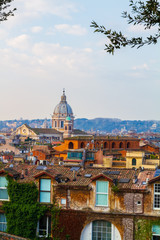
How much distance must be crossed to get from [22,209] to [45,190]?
4.65 ft

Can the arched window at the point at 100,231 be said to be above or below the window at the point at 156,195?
below

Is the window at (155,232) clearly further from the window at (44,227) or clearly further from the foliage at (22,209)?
the foliage at (22,209)

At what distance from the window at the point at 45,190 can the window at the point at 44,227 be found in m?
0.85

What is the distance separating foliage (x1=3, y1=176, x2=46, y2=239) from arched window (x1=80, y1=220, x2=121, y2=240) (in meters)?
2.27

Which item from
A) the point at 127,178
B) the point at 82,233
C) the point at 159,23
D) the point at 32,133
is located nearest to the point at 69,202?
the point at 82,233

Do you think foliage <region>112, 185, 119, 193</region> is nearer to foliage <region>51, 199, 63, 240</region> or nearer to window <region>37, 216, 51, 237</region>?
foliage <region>51, 199, 63, 240</region>

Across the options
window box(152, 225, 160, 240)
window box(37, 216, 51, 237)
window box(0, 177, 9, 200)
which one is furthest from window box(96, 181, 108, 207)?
window box(0, 177, 9, 200)

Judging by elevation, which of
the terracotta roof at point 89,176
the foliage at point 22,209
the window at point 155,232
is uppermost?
the terracotta roof at point 89,176

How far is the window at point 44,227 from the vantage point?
2033cm

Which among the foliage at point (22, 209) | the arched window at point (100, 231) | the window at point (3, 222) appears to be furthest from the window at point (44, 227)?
the window at point (3, 222)

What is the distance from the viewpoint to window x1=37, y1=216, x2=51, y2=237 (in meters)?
20.3

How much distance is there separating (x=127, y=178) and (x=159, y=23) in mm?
10850

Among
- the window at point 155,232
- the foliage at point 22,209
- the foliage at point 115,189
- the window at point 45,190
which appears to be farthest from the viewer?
the window at point 45,190

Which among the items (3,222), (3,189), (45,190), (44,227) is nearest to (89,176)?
(45,190)
